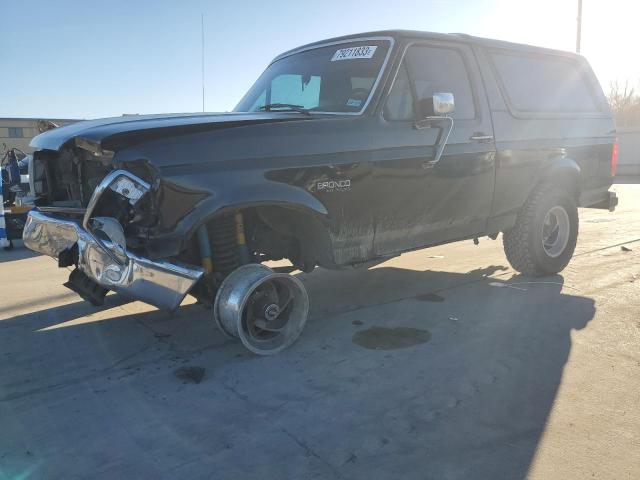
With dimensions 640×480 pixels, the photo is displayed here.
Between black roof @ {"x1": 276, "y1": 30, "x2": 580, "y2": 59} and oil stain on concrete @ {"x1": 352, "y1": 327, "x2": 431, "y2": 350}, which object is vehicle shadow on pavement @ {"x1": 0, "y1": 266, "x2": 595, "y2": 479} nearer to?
oil stain on concrete @ {"x1": 352, "y1": 327, "x2": 431, "y2": 350}

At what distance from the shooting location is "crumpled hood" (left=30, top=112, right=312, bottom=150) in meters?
3.08

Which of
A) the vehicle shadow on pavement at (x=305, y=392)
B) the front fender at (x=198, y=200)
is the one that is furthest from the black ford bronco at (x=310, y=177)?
the vehicle shadow on pavement at (x=305, y=392)

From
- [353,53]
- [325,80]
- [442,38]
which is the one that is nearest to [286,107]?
[325,80]

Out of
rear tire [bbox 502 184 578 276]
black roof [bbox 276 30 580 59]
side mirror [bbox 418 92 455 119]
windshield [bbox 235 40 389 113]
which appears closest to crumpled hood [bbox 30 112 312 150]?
windshield [bbox 235 40 389 113]

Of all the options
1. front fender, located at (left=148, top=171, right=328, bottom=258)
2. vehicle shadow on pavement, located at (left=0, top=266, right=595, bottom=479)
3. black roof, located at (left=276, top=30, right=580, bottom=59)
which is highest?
black roof, located at (left=276, top=30, right=580, bottom=59)

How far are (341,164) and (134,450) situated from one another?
Result: 2.17 m

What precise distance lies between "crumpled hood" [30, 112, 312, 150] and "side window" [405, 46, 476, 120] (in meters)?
1.10

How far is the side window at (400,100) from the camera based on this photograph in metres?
4.11

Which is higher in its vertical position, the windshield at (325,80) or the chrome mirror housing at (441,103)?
the windshield at (325,80)

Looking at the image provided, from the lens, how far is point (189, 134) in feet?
10.5

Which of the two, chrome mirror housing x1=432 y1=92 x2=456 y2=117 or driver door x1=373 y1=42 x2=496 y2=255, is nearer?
chrome mirror housing x1=432 y1=92 x2=456 y2=117

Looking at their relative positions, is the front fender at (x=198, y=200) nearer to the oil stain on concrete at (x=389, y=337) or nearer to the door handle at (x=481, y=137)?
the oil stain on concrete at (x=389, y=337)

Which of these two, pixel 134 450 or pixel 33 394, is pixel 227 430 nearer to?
pixel 134 450

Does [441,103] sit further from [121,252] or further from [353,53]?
[121,252]
